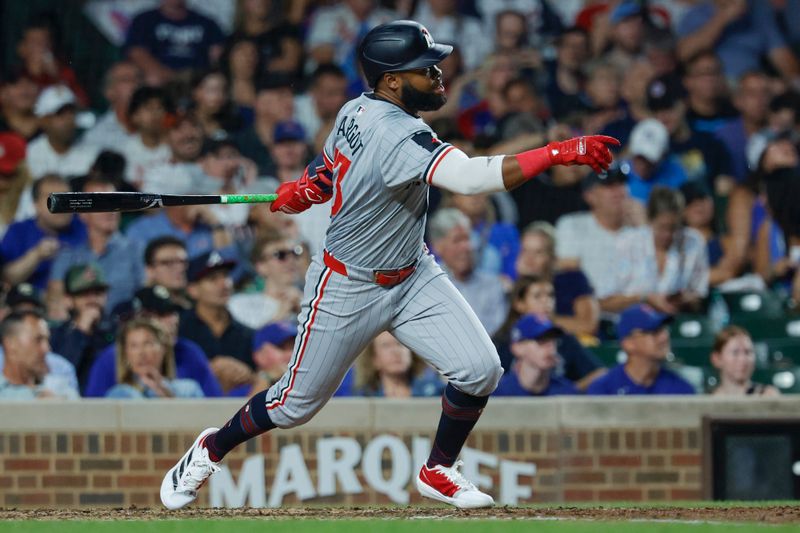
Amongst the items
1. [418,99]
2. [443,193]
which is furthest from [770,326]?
[418,99]

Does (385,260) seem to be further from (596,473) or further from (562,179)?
(562,179)

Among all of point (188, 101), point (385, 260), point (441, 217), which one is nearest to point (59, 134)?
point (188, 101)

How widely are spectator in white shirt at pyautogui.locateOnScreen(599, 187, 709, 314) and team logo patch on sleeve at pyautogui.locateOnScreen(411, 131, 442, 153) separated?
164 inches

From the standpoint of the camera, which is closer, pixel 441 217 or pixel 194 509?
pixel 194 509

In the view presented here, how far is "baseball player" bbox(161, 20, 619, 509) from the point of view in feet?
16.8

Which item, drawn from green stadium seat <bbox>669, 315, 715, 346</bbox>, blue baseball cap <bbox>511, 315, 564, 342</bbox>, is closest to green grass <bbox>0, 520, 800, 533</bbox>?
blue baseball cap <bbox>511, 315, 564, 342</bbox>

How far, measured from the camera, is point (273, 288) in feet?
28.9

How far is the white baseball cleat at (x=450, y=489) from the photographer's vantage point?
18.0ft

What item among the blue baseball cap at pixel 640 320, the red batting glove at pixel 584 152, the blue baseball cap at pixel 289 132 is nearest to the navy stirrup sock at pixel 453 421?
the red batting glove at pixel 584 152

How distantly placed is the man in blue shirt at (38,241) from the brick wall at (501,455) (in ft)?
4.26

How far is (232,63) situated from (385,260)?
4901 millimetres

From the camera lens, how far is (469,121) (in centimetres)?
969

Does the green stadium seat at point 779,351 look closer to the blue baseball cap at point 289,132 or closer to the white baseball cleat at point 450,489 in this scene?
the blue baseball cap at point 289,132

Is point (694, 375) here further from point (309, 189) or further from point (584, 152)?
point (584, 152)
